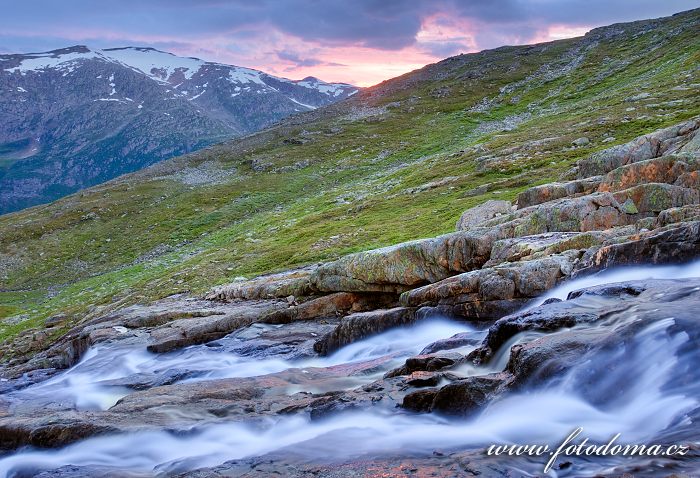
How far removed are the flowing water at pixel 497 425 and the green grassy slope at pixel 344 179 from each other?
879 inches

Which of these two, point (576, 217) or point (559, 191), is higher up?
point (559, 191)

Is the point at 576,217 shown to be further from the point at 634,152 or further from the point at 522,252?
the point at 634,152

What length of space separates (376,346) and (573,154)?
1422 inches

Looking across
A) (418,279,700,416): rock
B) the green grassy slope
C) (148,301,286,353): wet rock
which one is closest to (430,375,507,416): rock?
(418,279,700,416): rock

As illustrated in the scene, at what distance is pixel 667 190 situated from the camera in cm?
2055

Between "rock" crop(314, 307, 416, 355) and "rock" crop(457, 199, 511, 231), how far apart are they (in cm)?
1164

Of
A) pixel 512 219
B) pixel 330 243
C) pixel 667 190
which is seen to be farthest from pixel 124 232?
pixel 667 190

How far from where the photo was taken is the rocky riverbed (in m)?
9.27

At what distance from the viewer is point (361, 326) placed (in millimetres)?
19266

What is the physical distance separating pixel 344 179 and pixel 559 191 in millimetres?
60095

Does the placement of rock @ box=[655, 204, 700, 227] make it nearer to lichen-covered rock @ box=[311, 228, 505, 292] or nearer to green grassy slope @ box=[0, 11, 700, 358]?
lichen-covered rock @ box=[311, 228, 505, 292]

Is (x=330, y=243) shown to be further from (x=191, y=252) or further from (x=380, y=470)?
(x=380, y=470)

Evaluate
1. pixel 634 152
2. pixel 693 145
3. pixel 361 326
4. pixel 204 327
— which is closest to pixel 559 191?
pixel 693 145

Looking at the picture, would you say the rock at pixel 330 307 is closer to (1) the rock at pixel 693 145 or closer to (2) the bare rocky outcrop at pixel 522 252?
(2) the bare rocky outcrop at pixel 522 252
